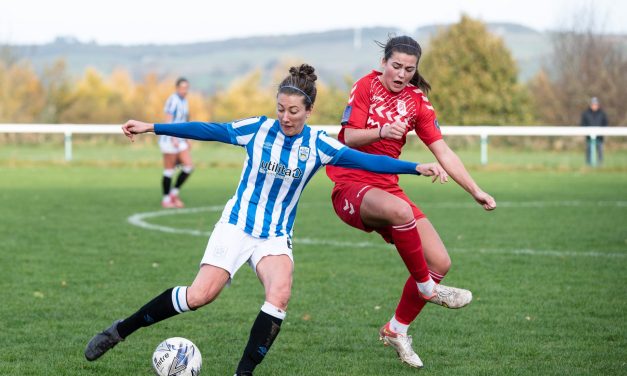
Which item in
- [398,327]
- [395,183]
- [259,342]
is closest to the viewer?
[259,342]

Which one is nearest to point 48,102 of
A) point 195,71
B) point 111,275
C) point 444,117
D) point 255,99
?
point 255,99

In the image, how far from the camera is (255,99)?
197ft

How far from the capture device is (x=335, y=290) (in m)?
8.97

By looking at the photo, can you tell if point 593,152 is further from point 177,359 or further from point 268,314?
point 177,359

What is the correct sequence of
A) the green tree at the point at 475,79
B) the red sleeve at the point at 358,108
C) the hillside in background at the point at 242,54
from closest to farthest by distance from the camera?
the red sleeve at the point at 358,108, the green tree at the point at 475,79, the hillside in background at the point at 242,54

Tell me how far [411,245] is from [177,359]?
1.66 meters

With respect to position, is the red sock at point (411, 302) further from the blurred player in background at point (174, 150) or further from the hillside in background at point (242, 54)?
the hillside in background at point (242, 54)

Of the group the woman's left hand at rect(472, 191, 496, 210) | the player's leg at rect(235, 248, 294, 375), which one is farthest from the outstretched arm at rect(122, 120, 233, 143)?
the woman's left hand at rect(472, 191, 496, 210)

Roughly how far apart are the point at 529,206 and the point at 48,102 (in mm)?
38325

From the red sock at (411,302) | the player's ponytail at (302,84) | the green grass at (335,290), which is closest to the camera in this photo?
the player's ponytail at (302,84)

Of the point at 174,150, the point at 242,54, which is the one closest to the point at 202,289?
the point at 174,150

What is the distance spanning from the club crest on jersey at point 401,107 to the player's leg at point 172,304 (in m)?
1.66

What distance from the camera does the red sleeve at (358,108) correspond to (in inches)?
257

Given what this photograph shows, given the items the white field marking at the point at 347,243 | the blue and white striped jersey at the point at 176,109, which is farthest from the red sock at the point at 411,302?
the blue and white striped jersey at the point at 176,109
